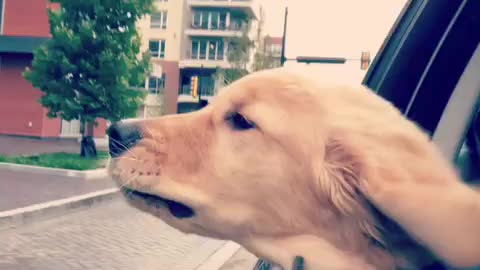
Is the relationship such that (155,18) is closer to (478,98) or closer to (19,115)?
(19,115)

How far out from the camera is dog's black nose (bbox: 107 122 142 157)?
1945 mm

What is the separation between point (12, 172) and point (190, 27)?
115 feet

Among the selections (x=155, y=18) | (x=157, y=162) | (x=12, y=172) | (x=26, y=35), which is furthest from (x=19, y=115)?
(x=157, y=162)

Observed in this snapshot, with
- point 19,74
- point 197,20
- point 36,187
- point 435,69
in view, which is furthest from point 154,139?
point 197,20

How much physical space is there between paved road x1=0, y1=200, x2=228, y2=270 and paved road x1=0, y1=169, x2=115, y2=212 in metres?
0.85

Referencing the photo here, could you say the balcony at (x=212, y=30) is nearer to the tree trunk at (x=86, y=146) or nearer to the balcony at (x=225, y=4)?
the balcony at (x=225, y=4)

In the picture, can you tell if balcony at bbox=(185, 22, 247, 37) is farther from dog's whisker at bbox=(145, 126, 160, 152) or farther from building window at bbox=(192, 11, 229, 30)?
dog's whisker at bbox=(145, 126, 160, 152)

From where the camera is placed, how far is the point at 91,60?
17.3m

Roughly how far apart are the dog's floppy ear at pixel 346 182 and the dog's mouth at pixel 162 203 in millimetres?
512

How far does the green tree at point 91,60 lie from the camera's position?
17172 mm

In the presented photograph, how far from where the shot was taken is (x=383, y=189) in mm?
1353

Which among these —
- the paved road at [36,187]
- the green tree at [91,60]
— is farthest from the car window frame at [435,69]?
the green tree at [91,60]

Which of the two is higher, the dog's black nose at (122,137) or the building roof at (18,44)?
the building roof at (18,44)

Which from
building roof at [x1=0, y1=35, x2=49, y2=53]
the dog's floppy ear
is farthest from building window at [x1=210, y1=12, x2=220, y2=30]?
the dog's floppy ear
